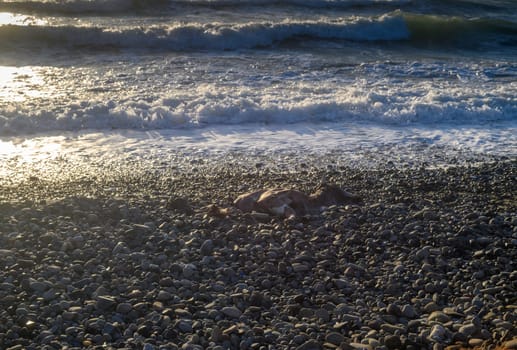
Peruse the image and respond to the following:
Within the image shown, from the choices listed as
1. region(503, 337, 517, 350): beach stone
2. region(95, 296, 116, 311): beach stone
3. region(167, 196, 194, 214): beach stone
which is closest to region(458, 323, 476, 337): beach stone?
region(503, 337, 517, 350): beach stone

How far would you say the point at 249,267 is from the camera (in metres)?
5.32

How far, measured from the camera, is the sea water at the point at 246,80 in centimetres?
936

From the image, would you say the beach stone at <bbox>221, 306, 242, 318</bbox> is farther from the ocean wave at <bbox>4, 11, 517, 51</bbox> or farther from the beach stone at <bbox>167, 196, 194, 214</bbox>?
the ocean wave at <bbox>4, 11, 517, 51</bbox>

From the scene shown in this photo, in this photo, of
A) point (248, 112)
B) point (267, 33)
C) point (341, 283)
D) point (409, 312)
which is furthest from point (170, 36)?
point (409, 312)

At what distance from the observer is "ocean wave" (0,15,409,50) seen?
54.4 ft

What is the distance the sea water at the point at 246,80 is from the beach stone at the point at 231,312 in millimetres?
4297

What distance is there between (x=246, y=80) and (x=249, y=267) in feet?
25.6

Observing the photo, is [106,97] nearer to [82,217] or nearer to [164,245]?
[82,217]

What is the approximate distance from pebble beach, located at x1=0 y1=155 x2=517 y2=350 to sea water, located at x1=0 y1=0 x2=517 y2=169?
1895mm

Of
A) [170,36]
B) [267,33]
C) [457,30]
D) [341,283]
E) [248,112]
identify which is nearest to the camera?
[341,283]

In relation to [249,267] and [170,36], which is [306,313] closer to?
[249,267]

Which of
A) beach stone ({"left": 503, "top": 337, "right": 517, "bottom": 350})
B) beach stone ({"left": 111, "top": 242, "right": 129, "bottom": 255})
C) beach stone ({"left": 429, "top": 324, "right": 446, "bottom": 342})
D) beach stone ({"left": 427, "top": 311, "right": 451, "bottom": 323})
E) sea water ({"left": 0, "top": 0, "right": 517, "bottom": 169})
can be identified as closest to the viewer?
beach stone ({"left": 503, "top": 337, "right": 517, "bottom": 350})

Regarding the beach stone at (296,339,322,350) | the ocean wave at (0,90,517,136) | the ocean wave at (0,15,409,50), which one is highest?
the ocean wave at (0,15,409,50)

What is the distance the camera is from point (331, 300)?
487 cm
